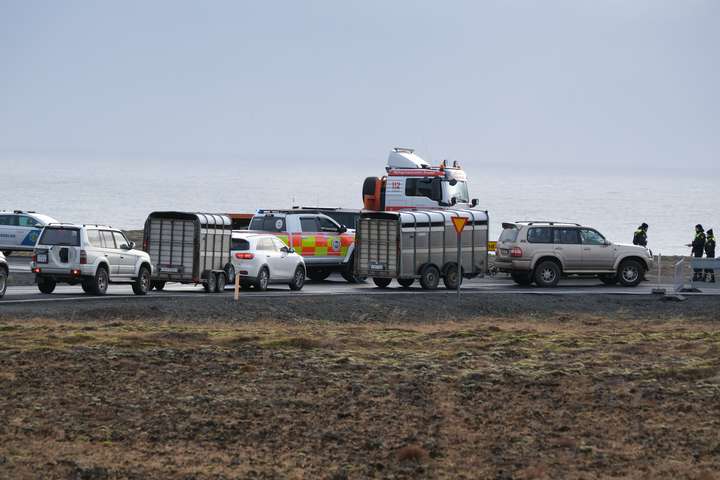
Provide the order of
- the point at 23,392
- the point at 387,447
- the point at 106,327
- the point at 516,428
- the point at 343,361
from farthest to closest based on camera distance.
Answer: the point at 106,327
the point at 343,361
the point at 23,392
the point at 516,428
the point at 387,447

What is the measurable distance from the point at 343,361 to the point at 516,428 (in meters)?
4.97

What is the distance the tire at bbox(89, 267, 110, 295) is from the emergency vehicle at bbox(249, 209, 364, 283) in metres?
7.87

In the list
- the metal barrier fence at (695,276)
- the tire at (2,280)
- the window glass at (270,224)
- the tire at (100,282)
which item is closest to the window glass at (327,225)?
the window glass at (270,224)

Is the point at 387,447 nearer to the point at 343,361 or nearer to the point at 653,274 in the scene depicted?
the point at 343,361

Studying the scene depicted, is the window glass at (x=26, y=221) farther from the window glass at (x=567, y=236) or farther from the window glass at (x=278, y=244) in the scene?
the window glass at (x=567, y=236)

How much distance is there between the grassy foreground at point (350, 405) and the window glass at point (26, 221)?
27018mm

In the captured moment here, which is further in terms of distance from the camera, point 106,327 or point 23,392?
point 106,327

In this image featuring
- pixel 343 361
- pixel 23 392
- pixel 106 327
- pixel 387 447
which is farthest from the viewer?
pixel 106 327

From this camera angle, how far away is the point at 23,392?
16547mm

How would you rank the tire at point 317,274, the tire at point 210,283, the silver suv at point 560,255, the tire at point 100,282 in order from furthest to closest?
the tire at point 317,274, the silver suv at point 560,255, the tire at point 210,283, the tire at point 100,282

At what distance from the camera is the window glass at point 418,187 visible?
4459 cm

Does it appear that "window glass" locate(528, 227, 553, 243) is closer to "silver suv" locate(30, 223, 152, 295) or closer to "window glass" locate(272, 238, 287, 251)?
"window glass" locate(272, 238, 287, 251)

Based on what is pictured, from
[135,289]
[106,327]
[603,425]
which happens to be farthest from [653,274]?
[603,425]

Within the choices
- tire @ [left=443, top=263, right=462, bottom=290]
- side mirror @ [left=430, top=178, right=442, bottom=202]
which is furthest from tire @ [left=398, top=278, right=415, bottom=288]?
side mirror @ [left=430, top=178, right=442, bottom=202]
